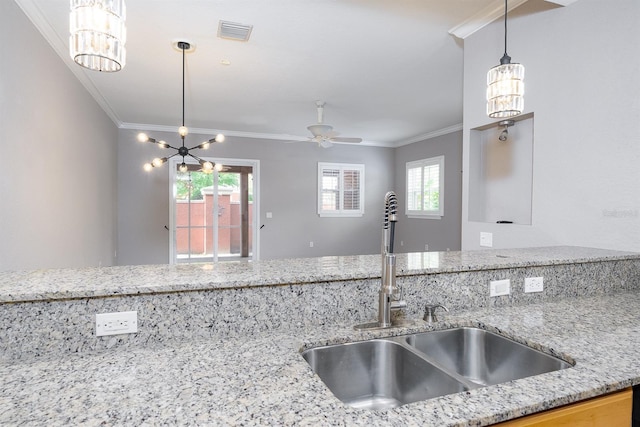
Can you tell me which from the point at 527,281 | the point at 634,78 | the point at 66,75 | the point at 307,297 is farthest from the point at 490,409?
the point at 66,75

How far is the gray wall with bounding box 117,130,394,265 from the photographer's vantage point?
6.47 metres

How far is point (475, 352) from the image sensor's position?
50.0 inches

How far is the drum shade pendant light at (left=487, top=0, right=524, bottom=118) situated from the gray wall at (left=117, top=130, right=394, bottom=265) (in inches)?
218

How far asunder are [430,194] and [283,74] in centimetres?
433

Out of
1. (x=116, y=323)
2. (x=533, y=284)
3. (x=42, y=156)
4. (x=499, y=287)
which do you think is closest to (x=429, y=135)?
(x=533, y=284)

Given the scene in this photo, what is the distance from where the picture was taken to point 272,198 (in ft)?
23.8

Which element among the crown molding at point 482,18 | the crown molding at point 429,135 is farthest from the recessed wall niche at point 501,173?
the crown molding at point 429,135

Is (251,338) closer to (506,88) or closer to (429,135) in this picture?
(506,88)

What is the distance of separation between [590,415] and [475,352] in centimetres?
45

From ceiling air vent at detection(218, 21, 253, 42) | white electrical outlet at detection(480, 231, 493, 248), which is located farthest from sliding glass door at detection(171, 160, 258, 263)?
white electrical outlet at detection(480, 231, 493, 248)

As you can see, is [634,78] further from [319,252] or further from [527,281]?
[319,252]

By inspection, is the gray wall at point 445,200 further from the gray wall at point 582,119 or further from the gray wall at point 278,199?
the gray wall at point 582,119

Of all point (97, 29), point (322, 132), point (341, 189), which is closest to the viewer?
point (97, 29)

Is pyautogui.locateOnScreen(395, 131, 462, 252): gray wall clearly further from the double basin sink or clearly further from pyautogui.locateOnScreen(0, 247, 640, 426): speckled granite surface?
the double basin sink
